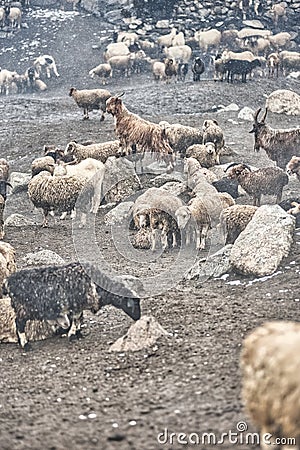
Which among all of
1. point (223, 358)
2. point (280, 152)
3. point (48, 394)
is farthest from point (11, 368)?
point (280, 152)

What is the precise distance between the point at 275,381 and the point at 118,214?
27.9ft

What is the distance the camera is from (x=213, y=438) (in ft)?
14.6

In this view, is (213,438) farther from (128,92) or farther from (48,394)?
(128,92)

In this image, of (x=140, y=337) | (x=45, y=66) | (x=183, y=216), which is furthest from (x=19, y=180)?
(x=45, y=66)

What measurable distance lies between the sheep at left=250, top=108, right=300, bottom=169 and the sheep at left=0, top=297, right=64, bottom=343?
294 inches

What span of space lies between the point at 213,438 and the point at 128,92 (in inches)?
688

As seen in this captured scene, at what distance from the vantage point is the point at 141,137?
1330cm

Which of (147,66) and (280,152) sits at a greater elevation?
(280,152)

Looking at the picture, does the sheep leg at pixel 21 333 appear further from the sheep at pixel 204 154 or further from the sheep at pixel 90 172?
the sheep at pixel 204 154

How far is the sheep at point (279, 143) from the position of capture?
1331cm

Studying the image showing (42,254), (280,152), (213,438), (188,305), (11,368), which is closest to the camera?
(213,438)

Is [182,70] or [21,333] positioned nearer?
[21,333]

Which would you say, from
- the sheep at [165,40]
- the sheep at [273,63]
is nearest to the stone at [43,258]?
the sheep at [273,63]

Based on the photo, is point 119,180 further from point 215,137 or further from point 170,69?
point 170,69
